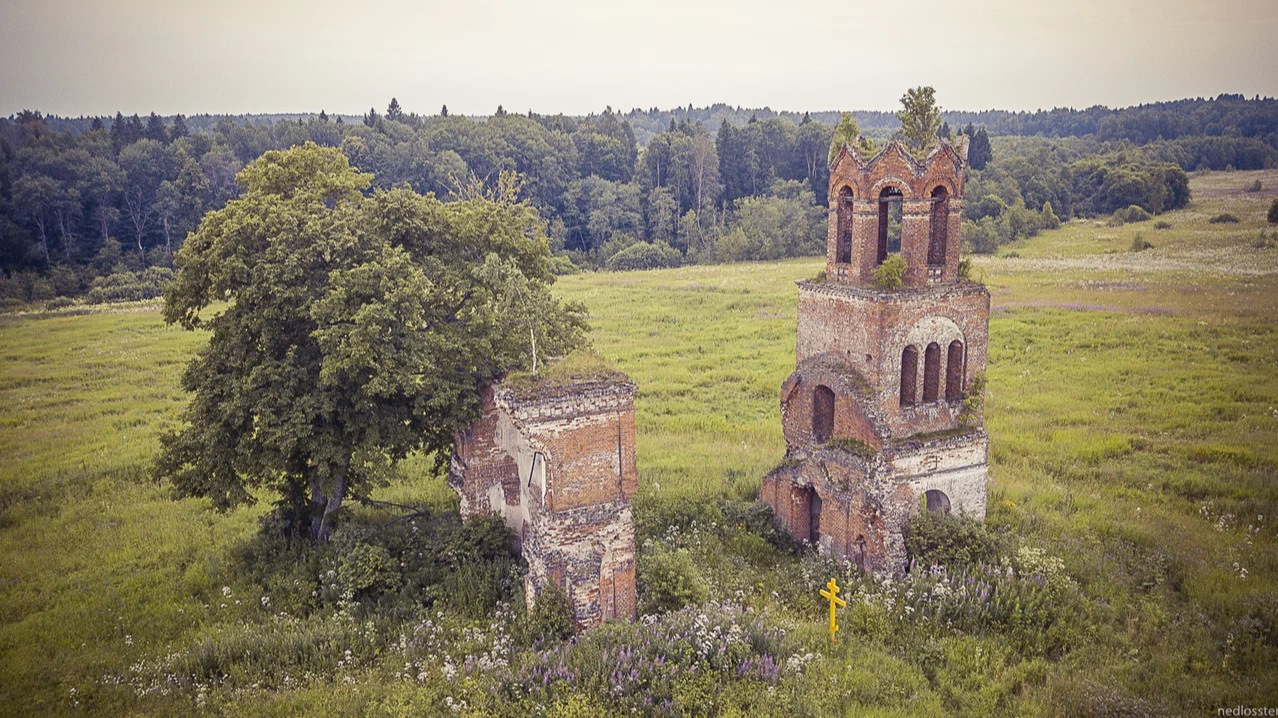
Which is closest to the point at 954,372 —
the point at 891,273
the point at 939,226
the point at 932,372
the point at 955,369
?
the point at 955,369

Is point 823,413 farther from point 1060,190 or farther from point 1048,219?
point 1060,190

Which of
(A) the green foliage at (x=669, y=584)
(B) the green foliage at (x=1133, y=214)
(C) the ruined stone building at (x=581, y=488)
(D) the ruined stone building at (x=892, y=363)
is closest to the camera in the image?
(C) the ruined stone building at (x=581, y=488)

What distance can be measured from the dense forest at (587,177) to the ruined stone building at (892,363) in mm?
36218

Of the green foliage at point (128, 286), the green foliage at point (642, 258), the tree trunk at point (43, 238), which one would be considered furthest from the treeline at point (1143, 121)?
the tree trunk at point (43, 238)

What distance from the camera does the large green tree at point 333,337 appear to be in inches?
614

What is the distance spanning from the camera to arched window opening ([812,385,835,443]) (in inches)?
735

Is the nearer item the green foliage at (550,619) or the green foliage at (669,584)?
the green foliage at (550,619)

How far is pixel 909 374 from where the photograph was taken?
17359mm

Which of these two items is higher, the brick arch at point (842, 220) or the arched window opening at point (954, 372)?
the brick arch at point (842, 220)

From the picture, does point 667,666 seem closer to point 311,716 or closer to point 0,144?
point 311,716

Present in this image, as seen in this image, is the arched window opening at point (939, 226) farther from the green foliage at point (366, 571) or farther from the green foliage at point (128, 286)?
the green foliage at point (128, 286)

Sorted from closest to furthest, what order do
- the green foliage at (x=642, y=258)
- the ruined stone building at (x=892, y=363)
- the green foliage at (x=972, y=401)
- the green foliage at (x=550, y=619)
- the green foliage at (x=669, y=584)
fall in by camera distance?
the green foliage at (x=550, y=619), the green foliage at (x=669, y=584), the ruined stone building at (x=892, y=363), the green foliage at (x=972, y=401), the green foliage at (x=642, y=258)

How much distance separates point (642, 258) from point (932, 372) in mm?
63055

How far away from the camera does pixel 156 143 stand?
78312 millimetres
